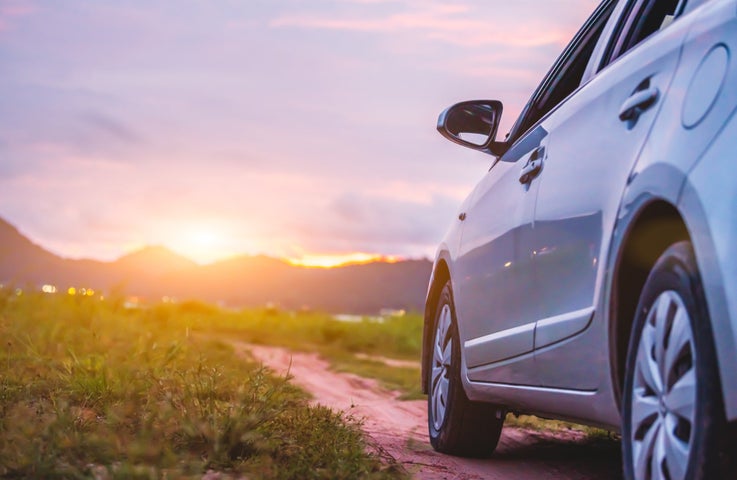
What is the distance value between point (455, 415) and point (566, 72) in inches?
68.6

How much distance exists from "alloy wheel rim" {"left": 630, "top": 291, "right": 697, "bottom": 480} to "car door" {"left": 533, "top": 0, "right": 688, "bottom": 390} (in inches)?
14.5

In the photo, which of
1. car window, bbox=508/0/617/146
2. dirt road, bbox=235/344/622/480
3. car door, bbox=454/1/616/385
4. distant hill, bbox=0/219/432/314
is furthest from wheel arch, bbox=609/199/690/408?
distant hill, bbox=0/219/432/314

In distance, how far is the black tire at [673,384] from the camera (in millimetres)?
2250

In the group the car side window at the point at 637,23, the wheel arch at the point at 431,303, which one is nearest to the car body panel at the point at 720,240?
the car side window at the point at 637,23

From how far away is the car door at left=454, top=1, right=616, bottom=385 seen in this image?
3.80 m

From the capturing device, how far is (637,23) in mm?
3750

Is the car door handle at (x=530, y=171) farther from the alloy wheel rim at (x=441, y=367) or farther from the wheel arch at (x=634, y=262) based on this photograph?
the alloy wheel rim at (x=441, y=367)

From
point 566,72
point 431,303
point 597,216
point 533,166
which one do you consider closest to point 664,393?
point 597,216

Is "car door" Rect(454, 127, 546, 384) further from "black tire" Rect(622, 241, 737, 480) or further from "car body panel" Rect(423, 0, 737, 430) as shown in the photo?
"black tire" Rect(622, 241, 737, 480)

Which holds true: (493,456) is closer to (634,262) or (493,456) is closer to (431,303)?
(431,303)

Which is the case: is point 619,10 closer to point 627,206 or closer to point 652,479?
point 627,206

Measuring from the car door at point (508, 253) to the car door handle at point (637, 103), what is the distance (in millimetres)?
817

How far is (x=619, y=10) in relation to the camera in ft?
12.9

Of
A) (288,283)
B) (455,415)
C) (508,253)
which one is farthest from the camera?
(288,283)
